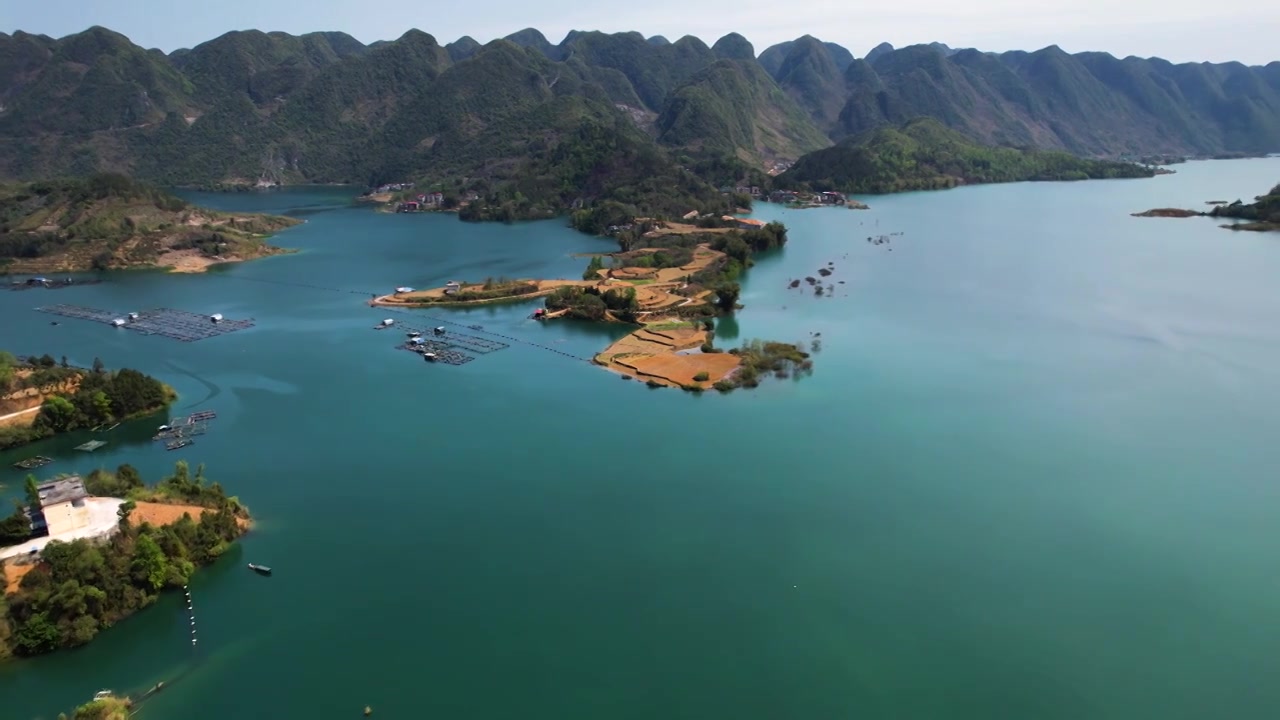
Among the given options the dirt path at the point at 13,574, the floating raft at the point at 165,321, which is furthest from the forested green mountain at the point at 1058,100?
the dirt path at the point at 13,574

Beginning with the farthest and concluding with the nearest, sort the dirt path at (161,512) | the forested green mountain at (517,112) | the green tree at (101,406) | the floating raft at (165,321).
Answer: the forested green mountain at (517,112), the floating raft at (165,321), the green tree at (101,406), the dirt path at (161,512)

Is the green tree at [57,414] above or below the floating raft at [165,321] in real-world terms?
below

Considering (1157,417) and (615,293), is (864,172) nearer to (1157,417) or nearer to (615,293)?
(615,293)

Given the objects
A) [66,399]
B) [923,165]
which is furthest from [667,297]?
[923,165]

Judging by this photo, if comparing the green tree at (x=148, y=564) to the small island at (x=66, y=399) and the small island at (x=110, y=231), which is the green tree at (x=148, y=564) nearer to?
the small island at (x=66, y=399)

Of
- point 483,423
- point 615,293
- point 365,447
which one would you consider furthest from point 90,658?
point 615,293

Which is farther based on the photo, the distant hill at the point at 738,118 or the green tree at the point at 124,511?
the distant hill at the point at 738,118

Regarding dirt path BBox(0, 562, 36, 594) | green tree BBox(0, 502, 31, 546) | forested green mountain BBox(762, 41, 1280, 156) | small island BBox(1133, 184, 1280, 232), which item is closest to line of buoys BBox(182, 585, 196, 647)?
dirt path BBox(0, 562, 36, 594)
